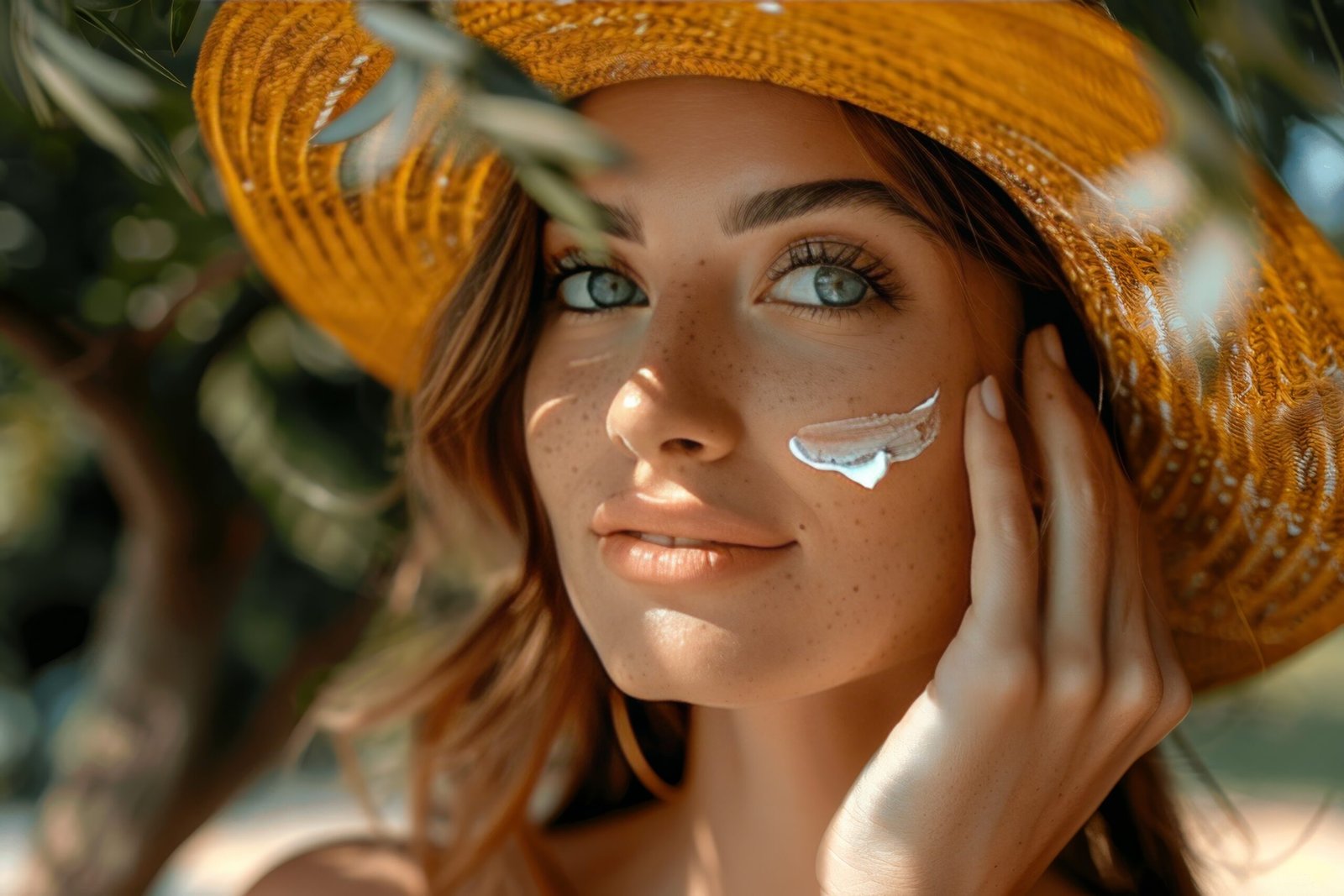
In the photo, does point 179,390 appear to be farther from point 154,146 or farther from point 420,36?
point 420,36

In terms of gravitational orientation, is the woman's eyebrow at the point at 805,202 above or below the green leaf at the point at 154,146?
below

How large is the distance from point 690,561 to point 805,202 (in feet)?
1.15

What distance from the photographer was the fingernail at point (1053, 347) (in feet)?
4.50

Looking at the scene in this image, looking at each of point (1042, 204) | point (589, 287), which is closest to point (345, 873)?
point (589, 287)

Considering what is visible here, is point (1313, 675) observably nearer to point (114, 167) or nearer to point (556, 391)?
point (556, 391)

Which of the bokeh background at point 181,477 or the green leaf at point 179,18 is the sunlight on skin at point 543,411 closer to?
the bokeh background at point 181,477

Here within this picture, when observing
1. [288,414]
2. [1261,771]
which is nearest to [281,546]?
[288,414]

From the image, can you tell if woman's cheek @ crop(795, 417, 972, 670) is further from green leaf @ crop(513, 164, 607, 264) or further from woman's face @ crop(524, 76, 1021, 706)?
green leaf @ crop(513, 164, 607, 264)

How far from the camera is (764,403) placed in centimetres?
127

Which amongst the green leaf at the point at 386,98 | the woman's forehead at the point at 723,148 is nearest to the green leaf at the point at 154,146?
the green leaf at the point at 386,98

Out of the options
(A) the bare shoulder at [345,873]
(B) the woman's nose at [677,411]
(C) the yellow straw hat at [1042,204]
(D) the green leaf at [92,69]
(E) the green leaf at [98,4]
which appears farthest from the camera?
(A) the bare shoulder at [345,873]

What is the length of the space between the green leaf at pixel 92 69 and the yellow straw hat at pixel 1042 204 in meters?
0.53

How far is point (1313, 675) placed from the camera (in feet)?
12.1

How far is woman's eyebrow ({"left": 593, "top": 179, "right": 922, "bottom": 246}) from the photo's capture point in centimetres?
127
